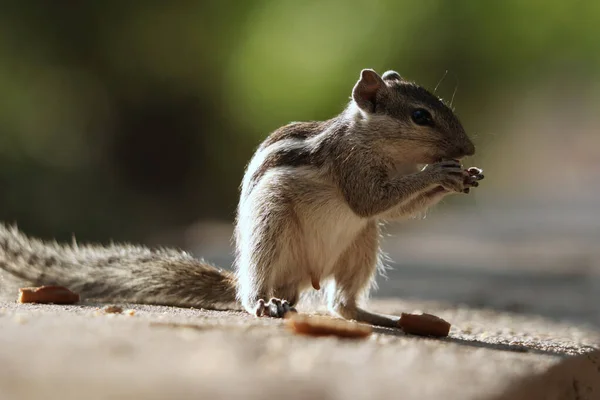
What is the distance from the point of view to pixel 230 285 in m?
4.39

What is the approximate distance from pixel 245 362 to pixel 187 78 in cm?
1115

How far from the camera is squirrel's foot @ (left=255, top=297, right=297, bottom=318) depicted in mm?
3775

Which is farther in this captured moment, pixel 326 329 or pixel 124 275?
pixel 124 275

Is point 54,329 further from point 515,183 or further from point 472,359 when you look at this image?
point 515,183

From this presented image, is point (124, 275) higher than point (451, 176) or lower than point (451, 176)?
lower

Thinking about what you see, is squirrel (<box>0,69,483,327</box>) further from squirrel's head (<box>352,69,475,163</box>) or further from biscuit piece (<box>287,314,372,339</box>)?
biscuit piece (<box>287,314,372,339</box>)

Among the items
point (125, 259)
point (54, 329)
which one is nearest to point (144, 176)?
point (125, 259)

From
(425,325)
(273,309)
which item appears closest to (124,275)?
(273,309)

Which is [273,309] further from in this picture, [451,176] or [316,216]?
[451,176]

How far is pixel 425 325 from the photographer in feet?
11.8

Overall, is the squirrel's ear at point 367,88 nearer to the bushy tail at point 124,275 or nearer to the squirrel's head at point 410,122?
the squirrel's head at point 410,122

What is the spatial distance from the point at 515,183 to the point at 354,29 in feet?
30.1

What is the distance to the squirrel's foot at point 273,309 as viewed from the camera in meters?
3.78

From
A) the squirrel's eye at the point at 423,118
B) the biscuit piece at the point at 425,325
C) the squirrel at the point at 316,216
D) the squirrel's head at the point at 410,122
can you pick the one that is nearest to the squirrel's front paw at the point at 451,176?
the squirrel at the point at 316,216
